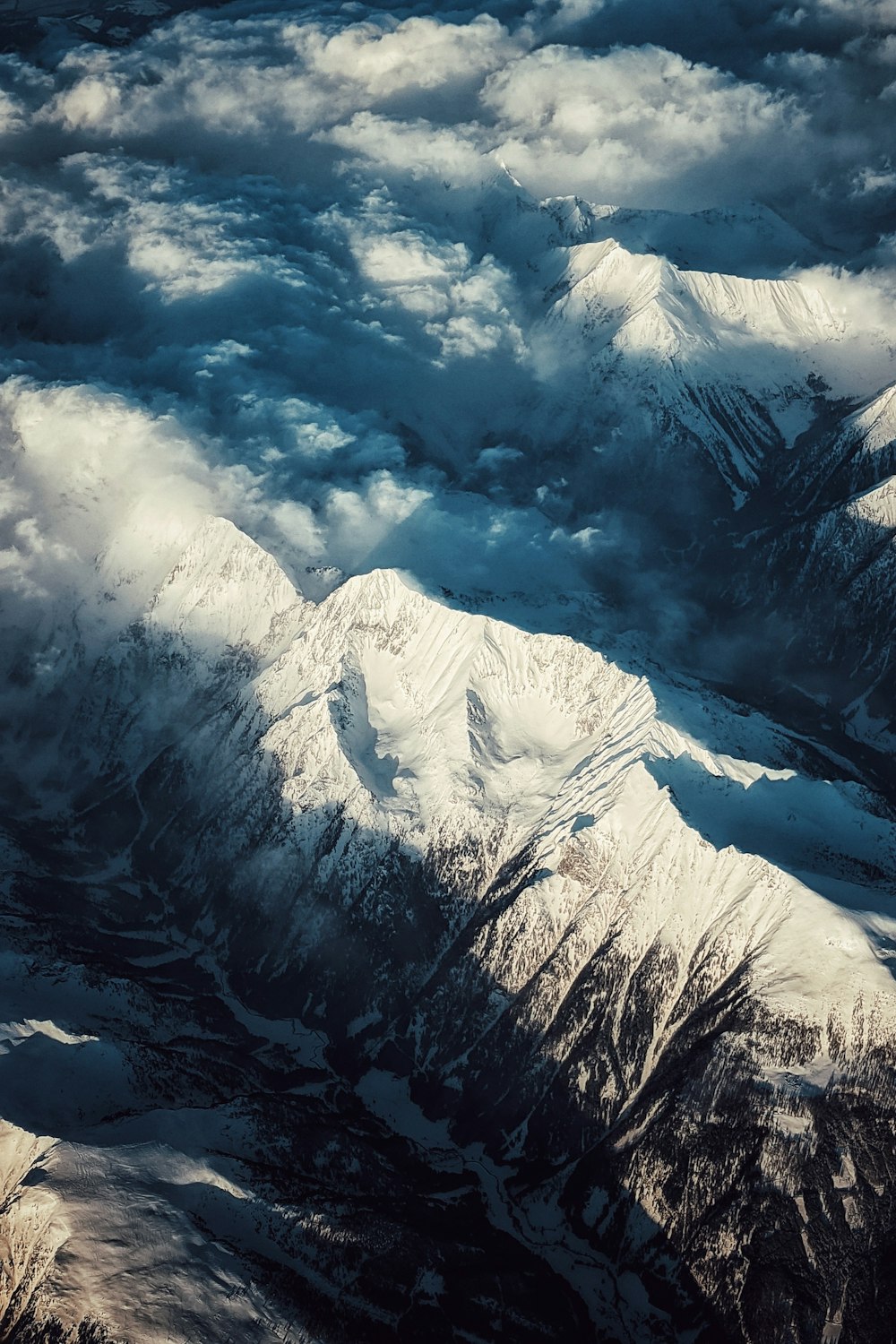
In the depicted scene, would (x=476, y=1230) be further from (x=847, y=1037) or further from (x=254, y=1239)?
(x=847, y=1037)

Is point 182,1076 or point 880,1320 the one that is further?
point 182,1076

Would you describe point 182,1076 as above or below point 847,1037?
below

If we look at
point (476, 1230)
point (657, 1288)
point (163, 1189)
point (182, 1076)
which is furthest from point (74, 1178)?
point (657, 1288)

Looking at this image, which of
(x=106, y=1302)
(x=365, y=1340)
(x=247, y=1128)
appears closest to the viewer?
(x=106, y=1302)

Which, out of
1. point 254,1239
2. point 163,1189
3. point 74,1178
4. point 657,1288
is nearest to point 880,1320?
point 657,1288

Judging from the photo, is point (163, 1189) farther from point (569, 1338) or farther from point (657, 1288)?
point (657, 1288)

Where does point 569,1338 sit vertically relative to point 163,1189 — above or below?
below

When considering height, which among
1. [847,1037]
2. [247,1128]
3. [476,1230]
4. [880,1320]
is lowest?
[476,1230]

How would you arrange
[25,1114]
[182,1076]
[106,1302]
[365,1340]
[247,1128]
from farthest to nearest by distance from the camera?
[182,1076] < [247,1128] < [25,1114] < [365,1340] < [106,1302]

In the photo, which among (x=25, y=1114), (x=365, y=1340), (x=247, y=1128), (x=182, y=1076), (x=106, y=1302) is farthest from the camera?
(x=182, y=1076)
